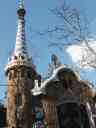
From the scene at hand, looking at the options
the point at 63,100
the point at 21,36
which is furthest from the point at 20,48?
the point at 63,100

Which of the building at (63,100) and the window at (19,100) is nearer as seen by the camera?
the building at (63,100)

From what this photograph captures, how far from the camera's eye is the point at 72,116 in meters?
24.7

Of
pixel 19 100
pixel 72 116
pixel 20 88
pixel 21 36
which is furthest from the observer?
pixel 21 36

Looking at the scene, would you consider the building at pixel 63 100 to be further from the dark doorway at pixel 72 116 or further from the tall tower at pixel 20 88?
the tall tower at pixel 20 88

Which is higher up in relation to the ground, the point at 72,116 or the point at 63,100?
the point at 63,100

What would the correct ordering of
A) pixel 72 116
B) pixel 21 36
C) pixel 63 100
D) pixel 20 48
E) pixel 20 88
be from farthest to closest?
pixel 21 36 → pixel 20 48 → pixel 20 88 → pixel 72 116 → pixel 63 100

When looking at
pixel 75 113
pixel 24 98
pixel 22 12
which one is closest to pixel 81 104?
pixel 75 113

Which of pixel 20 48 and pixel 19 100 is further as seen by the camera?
pixel 20 48

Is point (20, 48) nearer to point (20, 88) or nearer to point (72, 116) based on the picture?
point (20, 88)

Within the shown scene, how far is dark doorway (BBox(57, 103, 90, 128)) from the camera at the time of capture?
960 inches

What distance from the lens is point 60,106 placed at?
81.1ft

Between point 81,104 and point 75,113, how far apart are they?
2.80ft

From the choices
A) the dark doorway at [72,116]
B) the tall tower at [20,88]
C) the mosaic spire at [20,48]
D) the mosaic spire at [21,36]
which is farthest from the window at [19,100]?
the dark doorway at [72,116]

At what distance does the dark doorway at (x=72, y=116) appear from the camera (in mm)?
24391
